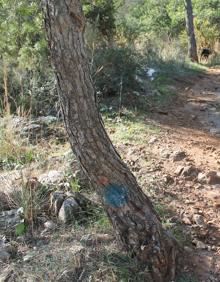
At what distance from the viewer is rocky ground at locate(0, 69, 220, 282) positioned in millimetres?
2193

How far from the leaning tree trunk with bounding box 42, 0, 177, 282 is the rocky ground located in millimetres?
129

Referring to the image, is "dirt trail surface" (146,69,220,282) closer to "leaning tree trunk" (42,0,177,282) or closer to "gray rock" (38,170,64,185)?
"leaning tree trunk" (42,0,177,282)

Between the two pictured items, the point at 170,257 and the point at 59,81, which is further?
the point at 170,257

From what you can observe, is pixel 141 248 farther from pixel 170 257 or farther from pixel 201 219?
pixel 201 219

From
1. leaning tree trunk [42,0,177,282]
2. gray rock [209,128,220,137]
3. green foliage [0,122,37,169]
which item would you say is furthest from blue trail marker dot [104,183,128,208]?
gray rock [209,128,220,137]

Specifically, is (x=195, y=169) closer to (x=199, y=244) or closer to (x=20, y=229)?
(x=199, y=244)

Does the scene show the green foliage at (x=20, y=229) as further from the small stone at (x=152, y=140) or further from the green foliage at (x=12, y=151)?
the small stone at (x=152, y=140)

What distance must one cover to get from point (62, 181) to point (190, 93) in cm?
377

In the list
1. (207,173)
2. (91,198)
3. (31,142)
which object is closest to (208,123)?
(207,173)

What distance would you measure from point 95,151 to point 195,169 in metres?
1.50

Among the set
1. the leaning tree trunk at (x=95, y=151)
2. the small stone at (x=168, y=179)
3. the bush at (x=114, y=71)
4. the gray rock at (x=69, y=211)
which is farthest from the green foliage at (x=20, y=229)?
the bush at (x=114, y=71)

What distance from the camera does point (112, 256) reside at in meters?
2.20

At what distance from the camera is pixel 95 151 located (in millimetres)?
1998

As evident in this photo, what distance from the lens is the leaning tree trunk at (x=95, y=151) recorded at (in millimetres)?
1812
